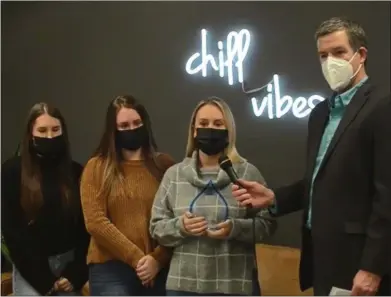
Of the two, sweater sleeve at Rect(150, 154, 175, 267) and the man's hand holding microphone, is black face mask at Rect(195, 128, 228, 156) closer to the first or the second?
the man's hand holding microphone

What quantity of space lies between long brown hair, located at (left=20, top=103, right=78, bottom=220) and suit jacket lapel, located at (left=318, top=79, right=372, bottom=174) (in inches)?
34.6

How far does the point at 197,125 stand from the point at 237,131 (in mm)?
139

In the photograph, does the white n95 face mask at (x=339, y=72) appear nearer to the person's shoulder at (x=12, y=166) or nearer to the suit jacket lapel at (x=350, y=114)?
the suit jacket lapel at (x=350, y=114)

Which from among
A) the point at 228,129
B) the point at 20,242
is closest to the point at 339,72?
the point at 228,129

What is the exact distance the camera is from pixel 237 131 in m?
1.99

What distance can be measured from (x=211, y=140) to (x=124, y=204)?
37 cm

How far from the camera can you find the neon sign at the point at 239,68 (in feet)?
6.63

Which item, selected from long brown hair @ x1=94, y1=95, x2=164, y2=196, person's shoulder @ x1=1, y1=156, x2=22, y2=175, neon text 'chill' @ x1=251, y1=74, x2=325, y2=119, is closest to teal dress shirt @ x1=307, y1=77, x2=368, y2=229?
neon text 'chill' @ x1=251, y1=74, x2=325, y2=119

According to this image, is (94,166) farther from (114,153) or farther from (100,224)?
(100,224)

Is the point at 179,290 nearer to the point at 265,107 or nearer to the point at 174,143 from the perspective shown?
the point at 174,143

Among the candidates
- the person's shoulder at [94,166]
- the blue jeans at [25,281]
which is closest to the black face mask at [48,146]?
the person's shoulder at [94,166]

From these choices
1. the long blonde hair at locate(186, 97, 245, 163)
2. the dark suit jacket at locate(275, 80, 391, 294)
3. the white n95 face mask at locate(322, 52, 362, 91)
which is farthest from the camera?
the long blonde hair at locate(186, 97, 245, 163)

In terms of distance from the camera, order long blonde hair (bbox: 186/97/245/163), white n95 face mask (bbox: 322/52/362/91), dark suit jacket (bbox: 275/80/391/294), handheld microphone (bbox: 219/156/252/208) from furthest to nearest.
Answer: long blonde hair (bbox: 186/97/245/163)
handheld microphone (bbox: 219/156/252/208)
white n95 face mask (bbox: 322/52/362/91)
dark suit jacket (bbox: 275/80/391/294)

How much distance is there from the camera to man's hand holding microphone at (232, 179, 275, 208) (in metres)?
1.88
